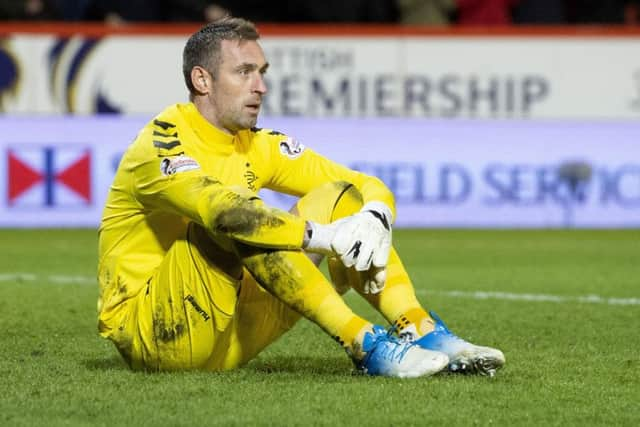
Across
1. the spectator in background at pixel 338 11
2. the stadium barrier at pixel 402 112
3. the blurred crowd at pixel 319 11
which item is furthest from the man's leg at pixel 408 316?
the spectator in background at pixel 338 11

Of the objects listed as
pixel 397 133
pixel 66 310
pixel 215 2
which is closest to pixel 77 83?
pixel 215 2

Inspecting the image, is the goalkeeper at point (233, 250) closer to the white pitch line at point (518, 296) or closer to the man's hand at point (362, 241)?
the man's hand at point (362, 241)

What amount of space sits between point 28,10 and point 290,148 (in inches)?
398

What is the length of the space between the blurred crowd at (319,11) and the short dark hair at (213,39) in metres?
9.58

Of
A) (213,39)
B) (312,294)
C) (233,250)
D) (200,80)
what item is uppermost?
(213,39)

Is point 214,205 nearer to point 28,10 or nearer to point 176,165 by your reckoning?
point 176,165

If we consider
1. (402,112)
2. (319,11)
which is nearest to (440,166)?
(402,112)

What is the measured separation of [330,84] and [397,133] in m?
0.88

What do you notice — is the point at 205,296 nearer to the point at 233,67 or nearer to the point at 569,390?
the point at 233,67

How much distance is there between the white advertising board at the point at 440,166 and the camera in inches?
530

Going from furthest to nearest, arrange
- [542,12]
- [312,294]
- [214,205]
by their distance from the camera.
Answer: [542,12] < [312,294] < [214,205]

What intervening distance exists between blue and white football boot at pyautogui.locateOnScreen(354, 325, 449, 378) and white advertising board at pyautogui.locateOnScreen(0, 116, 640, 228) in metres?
8.60

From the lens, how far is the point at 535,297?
27.4 ft

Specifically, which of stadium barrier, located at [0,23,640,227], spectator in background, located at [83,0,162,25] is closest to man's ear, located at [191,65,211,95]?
stadium barrier, located at [0,23,640,227]
